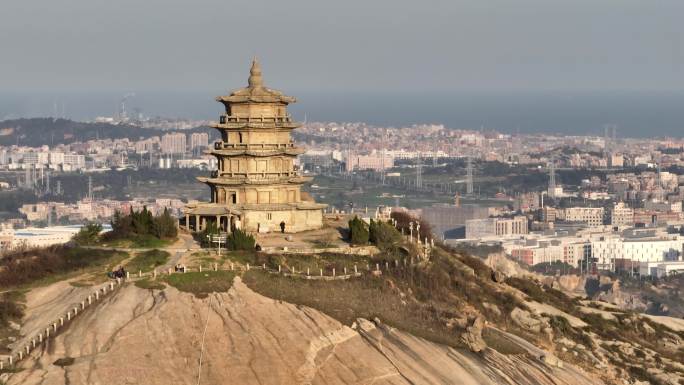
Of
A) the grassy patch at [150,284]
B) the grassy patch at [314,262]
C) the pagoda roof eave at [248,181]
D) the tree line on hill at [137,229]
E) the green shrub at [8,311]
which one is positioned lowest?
the green shrub at [8,311]

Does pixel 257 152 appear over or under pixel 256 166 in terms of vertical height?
over

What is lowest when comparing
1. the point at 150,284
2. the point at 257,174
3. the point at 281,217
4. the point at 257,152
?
the point at 150,284

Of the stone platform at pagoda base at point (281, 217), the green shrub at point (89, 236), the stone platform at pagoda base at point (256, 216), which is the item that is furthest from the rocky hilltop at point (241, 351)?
the stone platform at pagoda base at point (281, 217)

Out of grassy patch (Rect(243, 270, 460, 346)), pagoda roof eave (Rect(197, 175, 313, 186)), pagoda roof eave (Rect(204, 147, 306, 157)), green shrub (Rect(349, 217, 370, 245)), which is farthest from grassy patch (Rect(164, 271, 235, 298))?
pagoda roof eave (Rect(204, 147, 306, 157))

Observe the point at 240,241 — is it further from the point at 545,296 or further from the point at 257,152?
the point at 545,296

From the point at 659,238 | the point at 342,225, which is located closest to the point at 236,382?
the point at 342,225

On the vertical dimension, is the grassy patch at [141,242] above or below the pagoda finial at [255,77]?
below

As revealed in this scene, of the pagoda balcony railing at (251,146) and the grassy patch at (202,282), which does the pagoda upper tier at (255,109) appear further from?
the grassy patch at (202,282)

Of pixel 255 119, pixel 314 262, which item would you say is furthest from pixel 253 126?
pixel 314 262
